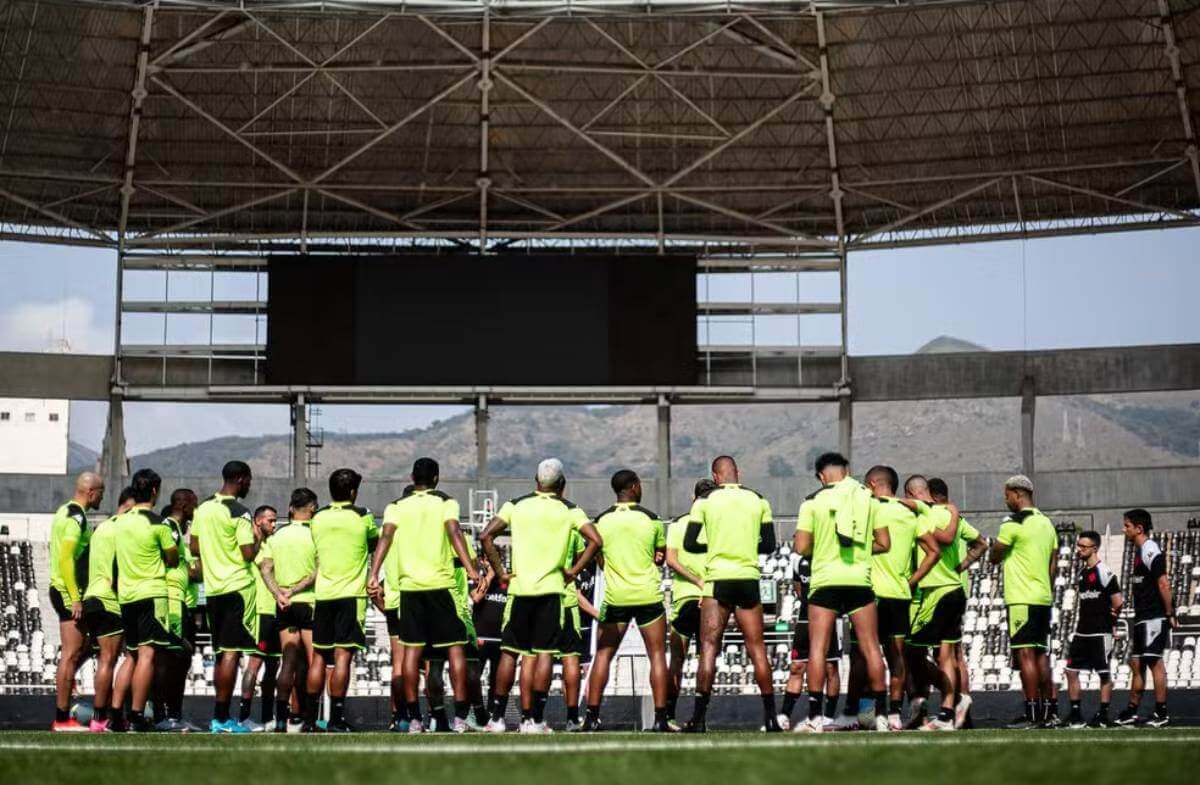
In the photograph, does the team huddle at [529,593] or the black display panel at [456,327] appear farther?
the black display panel at [456,327]

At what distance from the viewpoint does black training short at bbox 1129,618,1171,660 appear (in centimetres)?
1680

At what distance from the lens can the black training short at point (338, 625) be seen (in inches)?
559

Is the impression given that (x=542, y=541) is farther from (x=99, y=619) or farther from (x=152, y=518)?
(x=99, y=619)

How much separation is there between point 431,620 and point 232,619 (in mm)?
2222

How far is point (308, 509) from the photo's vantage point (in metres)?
15.4

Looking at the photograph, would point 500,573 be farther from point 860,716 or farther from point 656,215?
point 656,215

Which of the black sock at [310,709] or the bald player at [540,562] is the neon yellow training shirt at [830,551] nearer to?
the bald player at [540,562]

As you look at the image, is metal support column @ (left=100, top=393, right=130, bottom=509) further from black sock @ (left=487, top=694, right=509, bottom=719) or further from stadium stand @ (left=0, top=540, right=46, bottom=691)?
black sock @ (left=487, top=694, right=509, bottom=719)

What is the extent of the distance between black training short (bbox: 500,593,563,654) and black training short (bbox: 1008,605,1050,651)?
433cm

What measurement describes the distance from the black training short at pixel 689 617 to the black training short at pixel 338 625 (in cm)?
295

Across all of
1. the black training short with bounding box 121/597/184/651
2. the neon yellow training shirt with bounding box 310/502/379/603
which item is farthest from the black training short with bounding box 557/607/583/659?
the black training short with bounding box 121/597/184/651

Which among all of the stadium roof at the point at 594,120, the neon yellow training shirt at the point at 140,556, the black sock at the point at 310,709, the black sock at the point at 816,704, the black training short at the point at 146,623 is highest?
the stadium roof at the point at 594,120

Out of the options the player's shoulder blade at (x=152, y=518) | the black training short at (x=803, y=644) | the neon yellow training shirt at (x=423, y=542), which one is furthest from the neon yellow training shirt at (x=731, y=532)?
the player's shoulder blade at (x=152, y=518)

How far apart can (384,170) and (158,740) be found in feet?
79.5
